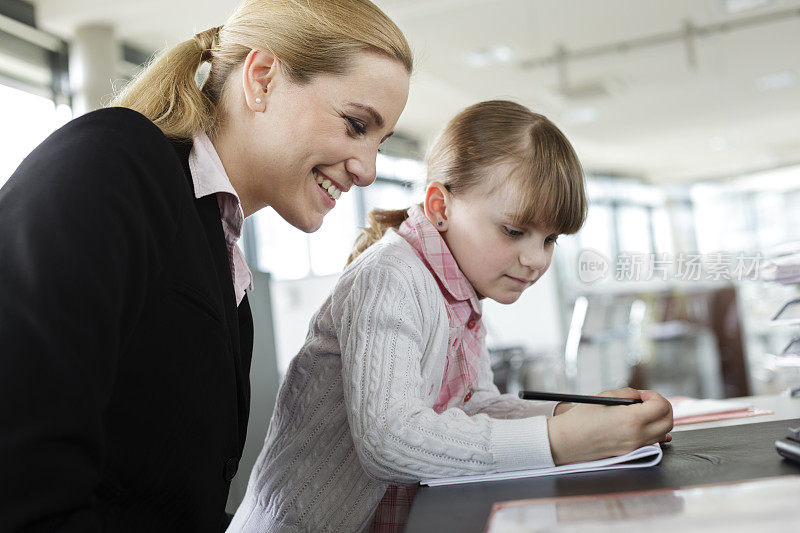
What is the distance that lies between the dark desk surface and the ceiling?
2.85m

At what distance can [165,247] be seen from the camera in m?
0.76

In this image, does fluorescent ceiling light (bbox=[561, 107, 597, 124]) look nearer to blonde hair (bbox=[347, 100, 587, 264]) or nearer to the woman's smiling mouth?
blonde hair (bbox=[347, 100, 587, 264])

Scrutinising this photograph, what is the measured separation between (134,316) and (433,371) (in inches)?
19.4

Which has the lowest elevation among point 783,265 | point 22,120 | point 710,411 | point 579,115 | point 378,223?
point 710,411

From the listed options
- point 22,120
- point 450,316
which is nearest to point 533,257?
point 450,316

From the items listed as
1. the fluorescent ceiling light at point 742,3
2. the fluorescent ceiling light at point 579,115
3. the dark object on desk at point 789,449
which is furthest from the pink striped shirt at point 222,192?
the fluorescent ceiling light at point 579,115

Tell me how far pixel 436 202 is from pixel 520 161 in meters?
0.15

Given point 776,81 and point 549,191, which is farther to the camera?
point 776,81

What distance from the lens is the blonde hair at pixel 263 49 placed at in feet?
3.24

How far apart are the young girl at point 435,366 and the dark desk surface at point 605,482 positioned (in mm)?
48

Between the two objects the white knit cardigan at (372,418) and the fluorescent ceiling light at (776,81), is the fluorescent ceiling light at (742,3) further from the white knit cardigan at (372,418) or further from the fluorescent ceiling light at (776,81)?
the white knit cardigan at (372,418)

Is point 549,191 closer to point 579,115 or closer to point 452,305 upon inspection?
point 452,305

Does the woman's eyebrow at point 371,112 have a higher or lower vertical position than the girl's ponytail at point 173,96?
lower

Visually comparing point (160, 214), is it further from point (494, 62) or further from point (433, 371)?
point (494, 62)
